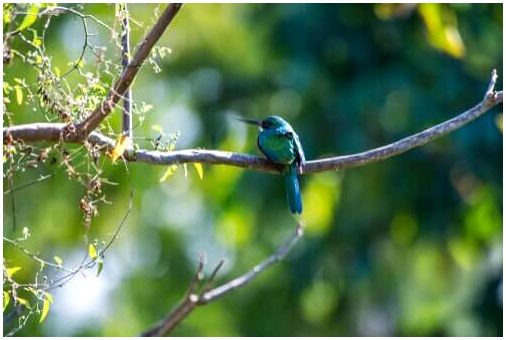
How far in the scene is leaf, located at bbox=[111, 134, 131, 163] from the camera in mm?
3521

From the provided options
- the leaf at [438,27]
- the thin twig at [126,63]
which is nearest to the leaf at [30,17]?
the thin twig at [126,63]

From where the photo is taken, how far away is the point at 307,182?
12695 millimetres

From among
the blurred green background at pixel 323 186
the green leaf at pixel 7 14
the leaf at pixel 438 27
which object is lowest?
the blurred green background at pixel 323 186

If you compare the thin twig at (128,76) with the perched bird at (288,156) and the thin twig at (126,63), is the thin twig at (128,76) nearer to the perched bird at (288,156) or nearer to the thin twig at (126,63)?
the thin twig at (126,63)

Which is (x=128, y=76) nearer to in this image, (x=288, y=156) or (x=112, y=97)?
(x=112, y=97)

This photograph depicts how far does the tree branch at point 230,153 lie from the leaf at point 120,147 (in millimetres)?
81

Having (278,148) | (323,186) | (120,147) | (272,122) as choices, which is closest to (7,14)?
(120,147)

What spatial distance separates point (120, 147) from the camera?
3535mm

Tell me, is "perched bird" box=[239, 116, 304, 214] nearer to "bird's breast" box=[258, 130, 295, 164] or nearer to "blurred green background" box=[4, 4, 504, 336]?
"bird's breast" box=[258, 130, 295, 164]

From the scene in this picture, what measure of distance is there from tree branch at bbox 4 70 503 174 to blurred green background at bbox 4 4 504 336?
24.4ft

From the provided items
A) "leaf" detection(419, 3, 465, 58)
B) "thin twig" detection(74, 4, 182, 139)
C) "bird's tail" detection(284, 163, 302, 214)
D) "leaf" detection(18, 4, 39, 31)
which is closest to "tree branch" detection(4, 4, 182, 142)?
"thin twig" detection(74, 4, 182, 139)

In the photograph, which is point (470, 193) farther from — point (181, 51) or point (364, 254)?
point (181, 51)

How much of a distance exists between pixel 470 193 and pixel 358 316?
5.29ft

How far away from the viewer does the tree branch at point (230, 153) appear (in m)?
3.56
